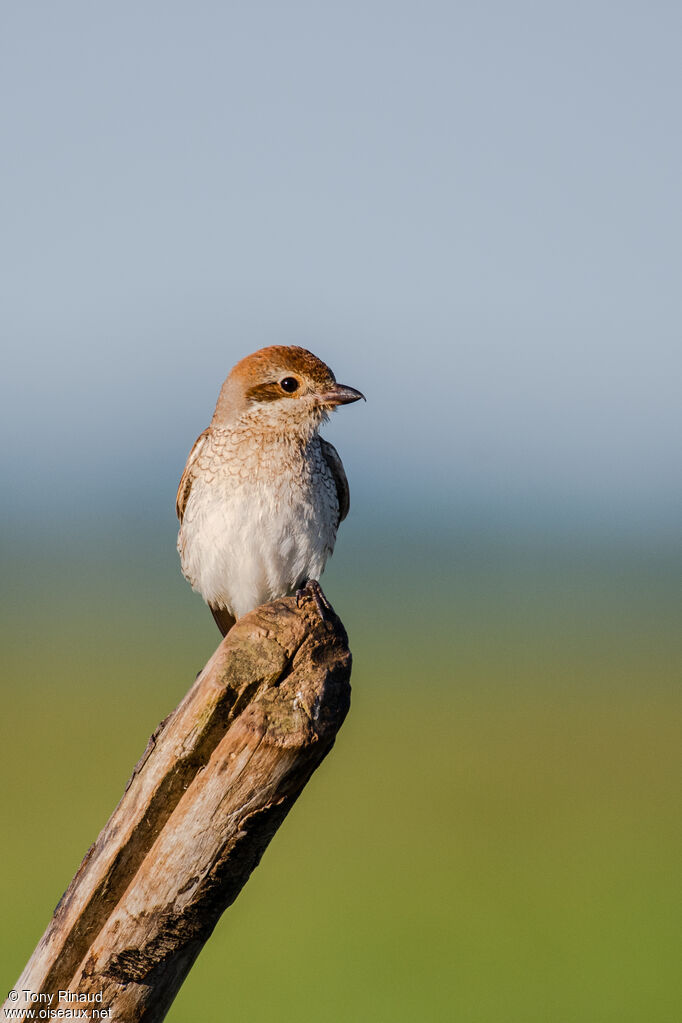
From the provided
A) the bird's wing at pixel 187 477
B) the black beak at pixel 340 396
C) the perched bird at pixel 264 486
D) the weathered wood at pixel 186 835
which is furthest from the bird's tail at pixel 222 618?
the weathered wood at pixel 186 835

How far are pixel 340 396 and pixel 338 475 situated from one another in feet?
2.39

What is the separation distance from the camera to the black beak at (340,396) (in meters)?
7.25

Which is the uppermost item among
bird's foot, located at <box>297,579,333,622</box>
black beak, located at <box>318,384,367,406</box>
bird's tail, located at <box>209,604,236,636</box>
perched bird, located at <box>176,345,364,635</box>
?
black beak, located at <box>318,384,367,406</box>

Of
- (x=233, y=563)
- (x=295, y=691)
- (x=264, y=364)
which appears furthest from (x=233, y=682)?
(x=264, y=364)

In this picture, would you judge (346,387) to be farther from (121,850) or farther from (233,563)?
(121,850)

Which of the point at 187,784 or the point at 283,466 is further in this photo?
the point at 283,466

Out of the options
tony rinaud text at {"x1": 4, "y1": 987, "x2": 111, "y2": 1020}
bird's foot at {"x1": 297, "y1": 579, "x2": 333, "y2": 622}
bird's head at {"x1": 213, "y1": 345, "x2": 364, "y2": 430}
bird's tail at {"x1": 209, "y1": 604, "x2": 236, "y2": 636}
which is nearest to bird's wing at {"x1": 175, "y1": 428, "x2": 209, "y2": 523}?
bird's head at {"x1": 213, "y1": 345, "x2": 364, "y2": 430}

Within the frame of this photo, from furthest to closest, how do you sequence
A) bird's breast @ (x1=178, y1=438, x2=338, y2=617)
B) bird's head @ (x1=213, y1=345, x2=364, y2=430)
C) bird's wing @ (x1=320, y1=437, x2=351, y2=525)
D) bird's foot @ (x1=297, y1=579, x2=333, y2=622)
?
bird's wing @ (x1=320, y1=437, x2=351, y2=525) < bird's head @ (x1=213, y1=345, x2=364, y2=430) < bird's breast @ (x1=178, y1=438, x2=338, y2=617) < bird's foot @ (x1=297, y1=579, x2=333, y2=622)

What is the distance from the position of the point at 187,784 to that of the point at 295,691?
0.50 metres

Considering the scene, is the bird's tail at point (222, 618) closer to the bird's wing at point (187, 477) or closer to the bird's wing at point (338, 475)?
the bird's wing at point (187, 477)

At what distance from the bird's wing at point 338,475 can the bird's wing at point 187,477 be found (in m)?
0.86

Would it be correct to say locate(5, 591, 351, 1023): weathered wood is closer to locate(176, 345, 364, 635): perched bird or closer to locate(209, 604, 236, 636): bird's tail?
locate(176, 345, 364, 635): perched bird

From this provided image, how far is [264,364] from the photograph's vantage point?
290 inches

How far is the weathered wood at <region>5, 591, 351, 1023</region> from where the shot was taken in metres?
3.75
